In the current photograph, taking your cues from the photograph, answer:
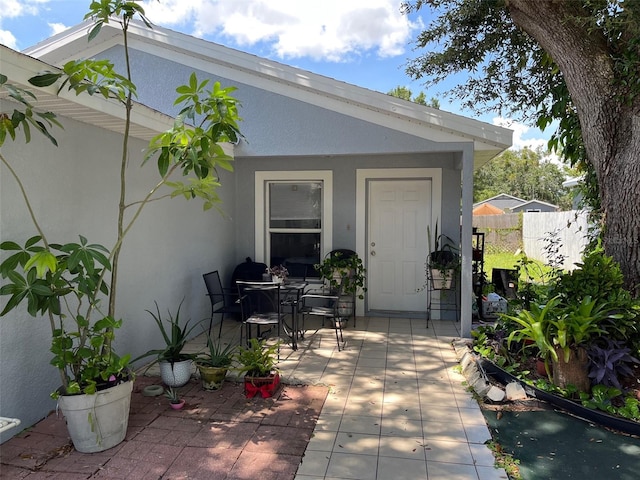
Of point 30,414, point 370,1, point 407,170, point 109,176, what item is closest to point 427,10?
point 370,1

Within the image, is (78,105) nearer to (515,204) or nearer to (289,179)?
(289,179)

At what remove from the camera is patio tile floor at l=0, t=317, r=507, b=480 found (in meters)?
2.69

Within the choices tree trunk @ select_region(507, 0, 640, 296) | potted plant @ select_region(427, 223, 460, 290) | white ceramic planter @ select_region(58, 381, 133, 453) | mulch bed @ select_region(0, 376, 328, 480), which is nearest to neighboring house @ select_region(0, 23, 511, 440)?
potted plant @ select_region(427, 223, 460, 290)

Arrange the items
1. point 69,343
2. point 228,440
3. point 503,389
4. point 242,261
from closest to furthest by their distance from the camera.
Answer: point 69,343, point 228,440, point 503,389, point 242,261

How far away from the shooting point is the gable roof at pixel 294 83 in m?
4.93

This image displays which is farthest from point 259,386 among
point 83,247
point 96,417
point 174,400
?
point 83,247

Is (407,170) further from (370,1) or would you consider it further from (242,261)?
(242,261)

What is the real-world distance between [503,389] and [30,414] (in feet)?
12.4

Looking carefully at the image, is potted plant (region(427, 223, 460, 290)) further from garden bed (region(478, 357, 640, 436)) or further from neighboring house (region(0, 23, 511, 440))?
garden bed (region(478, 357, 640, 436))

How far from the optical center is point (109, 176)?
400cm

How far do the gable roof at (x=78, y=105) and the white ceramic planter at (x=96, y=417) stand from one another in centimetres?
195

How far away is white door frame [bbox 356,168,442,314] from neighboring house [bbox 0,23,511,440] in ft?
0.05

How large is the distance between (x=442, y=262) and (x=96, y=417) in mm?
4682

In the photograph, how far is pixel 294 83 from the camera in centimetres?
518
